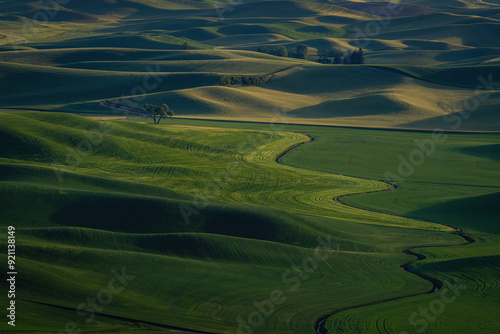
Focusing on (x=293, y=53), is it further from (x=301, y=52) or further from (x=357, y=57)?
(x=357, y=57)

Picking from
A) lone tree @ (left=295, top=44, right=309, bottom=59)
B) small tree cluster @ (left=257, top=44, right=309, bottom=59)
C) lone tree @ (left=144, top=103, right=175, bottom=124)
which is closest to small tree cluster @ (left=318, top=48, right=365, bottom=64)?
lone tree @ (left=295, top=44, right=309, bottom=59)

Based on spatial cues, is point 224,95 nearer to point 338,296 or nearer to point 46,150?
point 46,150

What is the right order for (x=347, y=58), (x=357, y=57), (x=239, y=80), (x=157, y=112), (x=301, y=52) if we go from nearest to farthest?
(x=157, y=112) < (x=239, y=80) < (x=357, y=57) < (x=347, y=58) < (x=301, y=52)

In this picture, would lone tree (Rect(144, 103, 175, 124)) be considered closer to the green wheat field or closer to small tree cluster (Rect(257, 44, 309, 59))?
the green wheat field

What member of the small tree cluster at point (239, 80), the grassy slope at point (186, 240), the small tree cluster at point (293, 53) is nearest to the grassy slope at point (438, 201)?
the grassy slope at point (186, 240)

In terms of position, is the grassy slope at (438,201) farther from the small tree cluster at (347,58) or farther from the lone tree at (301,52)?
the lone tree at (301,52)

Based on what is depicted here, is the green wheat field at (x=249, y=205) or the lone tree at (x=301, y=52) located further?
the lone tree at (x=301, y=52)

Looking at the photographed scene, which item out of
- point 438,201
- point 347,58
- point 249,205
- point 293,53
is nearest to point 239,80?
point 347,58

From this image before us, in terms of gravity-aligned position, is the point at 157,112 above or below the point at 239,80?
below
